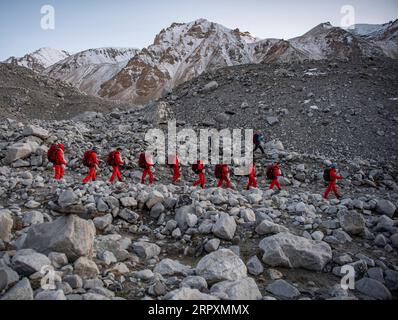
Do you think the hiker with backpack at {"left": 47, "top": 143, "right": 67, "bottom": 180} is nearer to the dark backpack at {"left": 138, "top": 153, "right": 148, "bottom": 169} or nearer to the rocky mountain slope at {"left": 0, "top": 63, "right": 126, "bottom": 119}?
the dark backpack at {"left": 138, "top": 153, "right": 148, "bottom": 169}

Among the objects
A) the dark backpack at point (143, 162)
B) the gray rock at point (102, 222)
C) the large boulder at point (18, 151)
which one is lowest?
the gray rock at point (102, 222)

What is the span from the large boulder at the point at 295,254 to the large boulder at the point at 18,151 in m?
9.67

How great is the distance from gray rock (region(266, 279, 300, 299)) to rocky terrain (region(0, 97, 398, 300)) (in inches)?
0.6

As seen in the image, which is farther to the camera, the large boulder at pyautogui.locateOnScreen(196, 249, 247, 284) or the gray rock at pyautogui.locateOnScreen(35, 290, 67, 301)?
the large boulder at pyautogui.locateOnScreen(196, 249, 247, 284)

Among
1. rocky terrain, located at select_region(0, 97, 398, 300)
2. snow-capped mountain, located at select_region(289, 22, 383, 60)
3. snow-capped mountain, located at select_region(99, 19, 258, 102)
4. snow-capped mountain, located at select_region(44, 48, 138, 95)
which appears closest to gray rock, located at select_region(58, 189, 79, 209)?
rocky terrain, located at select_region(0, 97, 398, 300)

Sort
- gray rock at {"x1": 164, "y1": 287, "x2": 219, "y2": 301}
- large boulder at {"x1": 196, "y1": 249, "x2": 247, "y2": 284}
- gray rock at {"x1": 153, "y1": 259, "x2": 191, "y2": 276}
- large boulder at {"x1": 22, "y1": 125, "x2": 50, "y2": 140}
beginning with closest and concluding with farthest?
gray rock at {"x1": 164, "y1": 287, "x2": 219, "y2": 301} → large boulder at {"x1": 196, "y1": 249, "x2": 247, "y2": 284} → gray rock at {"x1": 153, "y1": 259, "x2": 191, "y2": 276} → large boulder at {"x1": 22, "y1": 125, "x2": 50, "y2": 140}

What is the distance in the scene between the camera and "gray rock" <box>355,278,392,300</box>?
4.37 meters

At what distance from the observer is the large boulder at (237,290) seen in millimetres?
3875

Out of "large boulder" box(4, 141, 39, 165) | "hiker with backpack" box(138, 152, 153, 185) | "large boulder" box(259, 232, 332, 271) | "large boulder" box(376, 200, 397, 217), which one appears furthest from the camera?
"hiker with backpack" box(138, 152, 153, 185)

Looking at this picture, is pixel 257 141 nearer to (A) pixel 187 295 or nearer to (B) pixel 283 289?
(B) pixel 283 289

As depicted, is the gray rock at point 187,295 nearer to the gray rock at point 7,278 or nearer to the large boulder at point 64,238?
the large boulder at point 64,238

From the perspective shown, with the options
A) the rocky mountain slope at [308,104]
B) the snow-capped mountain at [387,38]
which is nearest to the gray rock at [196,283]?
the rocky mountain slope at [308,104]
